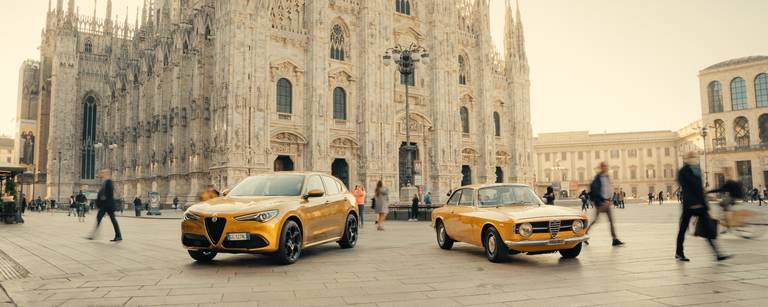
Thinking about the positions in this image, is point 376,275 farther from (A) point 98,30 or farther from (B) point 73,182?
(A) point 98,30

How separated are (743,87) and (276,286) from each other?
71844 mm

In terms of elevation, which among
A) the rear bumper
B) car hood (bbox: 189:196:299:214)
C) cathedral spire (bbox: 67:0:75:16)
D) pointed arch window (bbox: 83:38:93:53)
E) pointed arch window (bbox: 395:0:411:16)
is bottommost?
the rear bumper

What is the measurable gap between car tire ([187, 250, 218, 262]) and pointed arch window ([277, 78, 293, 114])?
2446cm

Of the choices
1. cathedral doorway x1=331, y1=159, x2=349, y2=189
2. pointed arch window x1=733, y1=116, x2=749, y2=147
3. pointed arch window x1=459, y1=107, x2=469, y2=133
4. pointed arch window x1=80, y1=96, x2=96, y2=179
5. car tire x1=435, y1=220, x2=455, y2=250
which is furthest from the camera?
pointed arch window x1=733, y1=116, x2=749, y2=147

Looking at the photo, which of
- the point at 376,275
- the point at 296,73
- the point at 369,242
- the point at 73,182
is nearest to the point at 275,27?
the point at 296,73

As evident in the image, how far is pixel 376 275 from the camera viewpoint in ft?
22.8

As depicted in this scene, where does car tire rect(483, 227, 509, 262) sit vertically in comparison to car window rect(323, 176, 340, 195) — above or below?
below

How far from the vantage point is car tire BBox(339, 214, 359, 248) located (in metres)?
10.4

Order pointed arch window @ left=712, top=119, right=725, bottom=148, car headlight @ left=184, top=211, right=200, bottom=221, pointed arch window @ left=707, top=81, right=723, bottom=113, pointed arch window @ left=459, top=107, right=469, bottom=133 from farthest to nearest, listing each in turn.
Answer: pointed arch window @ left=712, top=119, right=725, bottom=148, pointed arch window @ left=707, top=81, right=723, bottom=113, pointed arch window @ left=459, top=107, right=469, bottom=133, car headlight @ left=184, top=211, right=200, bottom=221

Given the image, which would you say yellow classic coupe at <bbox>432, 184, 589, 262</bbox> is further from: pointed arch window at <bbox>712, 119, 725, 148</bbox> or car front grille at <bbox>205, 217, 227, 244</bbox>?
pointed arch window at <bbox>712, 119, 725, 148</bbox>

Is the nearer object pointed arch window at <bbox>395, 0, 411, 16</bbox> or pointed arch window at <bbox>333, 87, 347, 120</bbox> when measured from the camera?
pointed arch window at <bbox>333, 87, 347, 120</bbox>

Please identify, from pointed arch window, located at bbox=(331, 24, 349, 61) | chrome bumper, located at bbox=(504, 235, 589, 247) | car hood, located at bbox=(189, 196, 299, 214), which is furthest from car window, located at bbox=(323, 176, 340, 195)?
pointed arch window, located at bbox=(331, 24, 349, 61)

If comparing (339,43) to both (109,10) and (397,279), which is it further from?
(109,10)

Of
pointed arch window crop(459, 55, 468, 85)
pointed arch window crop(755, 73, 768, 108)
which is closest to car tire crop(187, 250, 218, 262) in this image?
pointed arch window crop(459, 55, 468, 85)
